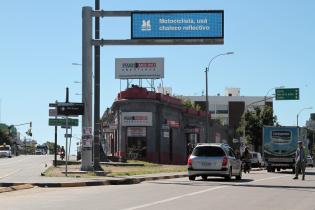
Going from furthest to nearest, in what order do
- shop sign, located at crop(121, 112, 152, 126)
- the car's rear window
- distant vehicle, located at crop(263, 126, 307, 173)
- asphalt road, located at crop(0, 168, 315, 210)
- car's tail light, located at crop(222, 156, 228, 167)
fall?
1. shop sign, located at crop(121, 112, 152, 126)
2. distant vehicle, located at crop(263, 126, 307, 173)
3. the car's rear window
4. car's tail light, located at crop(222, 156, 228, 167)
5. asphalt road, located at crop(0, 168, 315, 210)

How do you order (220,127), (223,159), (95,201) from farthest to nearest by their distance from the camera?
(220,127), (223,159), (95,201)

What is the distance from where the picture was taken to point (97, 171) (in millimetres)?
32719

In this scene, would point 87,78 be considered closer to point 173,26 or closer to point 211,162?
point 173,26

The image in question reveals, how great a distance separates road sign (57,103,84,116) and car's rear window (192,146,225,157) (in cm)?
607

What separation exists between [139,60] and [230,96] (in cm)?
8054

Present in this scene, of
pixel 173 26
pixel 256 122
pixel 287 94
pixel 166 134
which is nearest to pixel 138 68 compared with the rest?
pixel 166 134

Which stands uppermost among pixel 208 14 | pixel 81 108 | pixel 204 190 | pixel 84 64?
pixel 208 14

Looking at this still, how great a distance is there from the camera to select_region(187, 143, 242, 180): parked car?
2878 cm

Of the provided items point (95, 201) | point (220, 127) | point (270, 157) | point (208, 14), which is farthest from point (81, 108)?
point (220, 127)

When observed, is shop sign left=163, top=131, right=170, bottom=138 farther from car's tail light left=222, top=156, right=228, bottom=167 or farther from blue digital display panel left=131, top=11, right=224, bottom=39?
car's tail light left=222, top=156, right=228, bottom=167

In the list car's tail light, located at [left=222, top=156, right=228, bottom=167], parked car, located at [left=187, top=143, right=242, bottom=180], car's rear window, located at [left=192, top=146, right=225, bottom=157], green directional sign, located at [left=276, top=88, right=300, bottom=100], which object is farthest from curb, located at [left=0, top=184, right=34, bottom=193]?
green directional sign, located at [left=276, top=88, right=300, bottom=100]

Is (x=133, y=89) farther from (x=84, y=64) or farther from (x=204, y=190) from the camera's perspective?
(x=204, y=190)

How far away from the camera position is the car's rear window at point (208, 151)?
2922 cm

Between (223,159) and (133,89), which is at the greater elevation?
(133,89)
